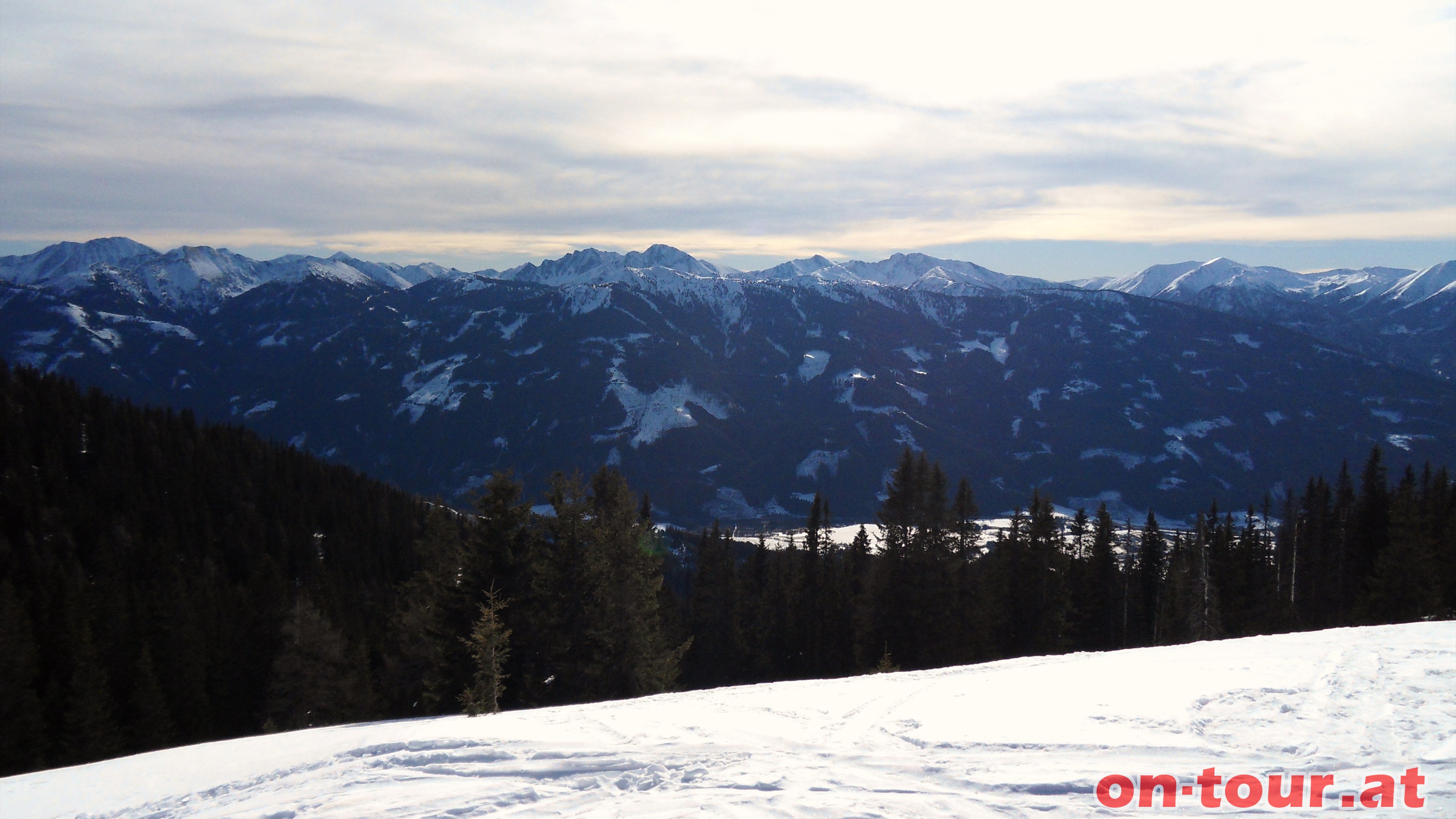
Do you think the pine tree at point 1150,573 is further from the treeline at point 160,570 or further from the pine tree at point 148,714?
the pine tree at point 148,714

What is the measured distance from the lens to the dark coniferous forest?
1179 inches

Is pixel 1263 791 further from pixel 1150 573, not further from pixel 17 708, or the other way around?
pixel 1150 573

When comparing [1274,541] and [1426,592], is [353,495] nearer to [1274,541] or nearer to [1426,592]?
[1426,592]

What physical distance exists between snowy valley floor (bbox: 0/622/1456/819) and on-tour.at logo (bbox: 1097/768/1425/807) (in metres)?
0.14

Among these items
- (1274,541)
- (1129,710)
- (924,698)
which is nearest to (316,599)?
(924,698)

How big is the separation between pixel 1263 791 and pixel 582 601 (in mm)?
24689

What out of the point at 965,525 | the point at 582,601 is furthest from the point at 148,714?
the point at 965,525

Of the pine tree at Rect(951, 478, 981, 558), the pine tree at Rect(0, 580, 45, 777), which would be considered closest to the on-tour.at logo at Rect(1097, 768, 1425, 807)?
the pine tree at Rect(951, 478, 981, 558)

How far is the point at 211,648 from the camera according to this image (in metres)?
52.1

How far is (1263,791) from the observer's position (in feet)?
32.8

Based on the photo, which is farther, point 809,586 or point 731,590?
point 731,590

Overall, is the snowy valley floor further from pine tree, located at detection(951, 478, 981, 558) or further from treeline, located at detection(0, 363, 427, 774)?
treeline, located at detection(0, 363, 427, 774)

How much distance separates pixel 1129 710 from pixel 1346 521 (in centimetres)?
5919

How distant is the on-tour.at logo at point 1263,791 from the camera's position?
373 inches
